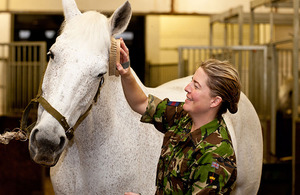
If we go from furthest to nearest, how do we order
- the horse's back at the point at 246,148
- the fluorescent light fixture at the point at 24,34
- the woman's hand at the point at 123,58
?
the fluorescent light fixture at the point at 24,34, the horse's back at the point at 246,148, the woman's hand at the point at 123,58

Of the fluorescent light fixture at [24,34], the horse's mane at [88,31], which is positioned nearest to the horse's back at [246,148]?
the horse's mane at [88,31]

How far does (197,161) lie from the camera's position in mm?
1437

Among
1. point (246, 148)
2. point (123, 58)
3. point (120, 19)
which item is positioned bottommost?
point (246, 148)

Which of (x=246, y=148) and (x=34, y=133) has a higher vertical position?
(x=34, y=133)

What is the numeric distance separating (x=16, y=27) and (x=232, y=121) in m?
8.79

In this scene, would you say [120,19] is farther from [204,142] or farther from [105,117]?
[204,142]

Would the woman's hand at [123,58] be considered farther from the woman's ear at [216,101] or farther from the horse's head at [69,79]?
the woman's ear at [216,101]

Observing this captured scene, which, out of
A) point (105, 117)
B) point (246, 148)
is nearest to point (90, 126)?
point (105, 117)

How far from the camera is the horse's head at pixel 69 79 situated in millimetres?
1490

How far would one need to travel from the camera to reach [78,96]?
157 cm

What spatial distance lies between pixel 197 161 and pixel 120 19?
732mm

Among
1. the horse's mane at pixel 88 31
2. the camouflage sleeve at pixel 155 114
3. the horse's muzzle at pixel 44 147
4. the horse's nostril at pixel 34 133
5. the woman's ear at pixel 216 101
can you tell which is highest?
the horse's mane at pixel 88 31

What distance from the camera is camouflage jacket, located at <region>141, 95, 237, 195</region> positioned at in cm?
140

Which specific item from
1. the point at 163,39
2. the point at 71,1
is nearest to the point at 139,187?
the point at 71,1
